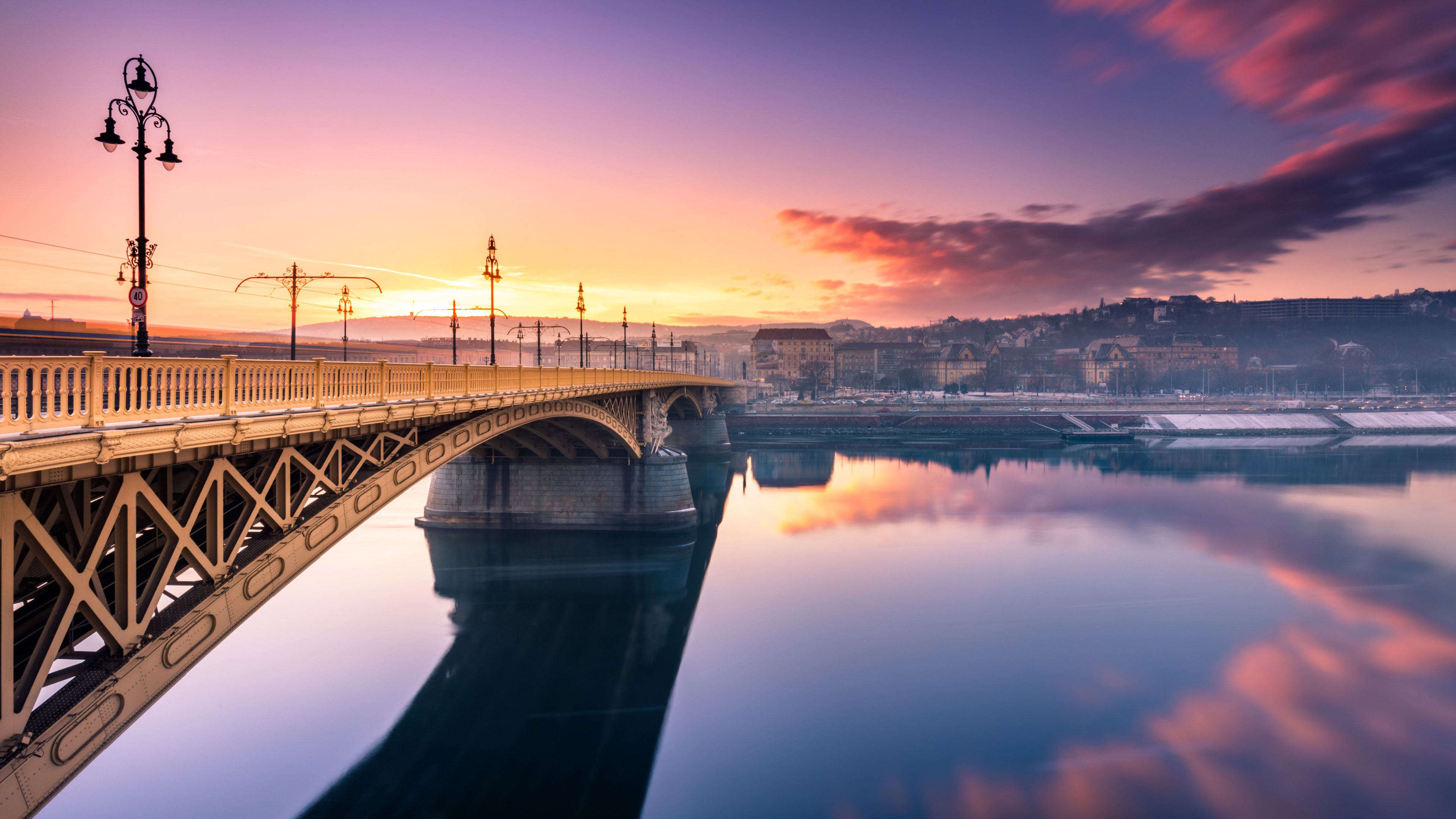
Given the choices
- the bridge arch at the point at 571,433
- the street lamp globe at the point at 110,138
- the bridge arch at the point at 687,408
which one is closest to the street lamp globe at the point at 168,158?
the street lamp globe at the point at 110,138

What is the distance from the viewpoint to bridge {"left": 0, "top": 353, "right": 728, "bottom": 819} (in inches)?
280

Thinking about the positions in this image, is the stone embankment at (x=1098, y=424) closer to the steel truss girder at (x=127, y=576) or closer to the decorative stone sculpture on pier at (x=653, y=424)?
the decorative stone sculpture on pier at (x=653, y=424)

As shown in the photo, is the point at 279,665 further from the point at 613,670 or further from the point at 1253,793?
the point at 1253,793

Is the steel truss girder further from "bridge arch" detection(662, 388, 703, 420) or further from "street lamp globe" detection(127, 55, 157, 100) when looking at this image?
"bridge arch" detection(662, 388, 703, 420)

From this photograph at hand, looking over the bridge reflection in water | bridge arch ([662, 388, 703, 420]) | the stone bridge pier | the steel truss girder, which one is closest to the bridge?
the steel truss girder

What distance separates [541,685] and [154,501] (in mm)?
15981

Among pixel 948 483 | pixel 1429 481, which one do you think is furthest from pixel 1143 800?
pixel 1429 481

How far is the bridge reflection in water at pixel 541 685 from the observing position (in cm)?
1727

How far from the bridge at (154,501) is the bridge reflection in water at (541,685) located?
24.3 feet

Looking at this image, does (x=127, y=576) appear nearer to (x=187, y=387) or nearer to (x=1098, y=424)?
(x=187, y=387)

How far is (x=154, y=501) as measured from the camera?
857 centimetres

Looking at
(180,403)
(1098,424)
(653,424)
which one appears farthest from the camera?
(1098,424)

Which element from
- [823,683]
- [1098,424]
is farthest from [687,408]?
[1098,424]

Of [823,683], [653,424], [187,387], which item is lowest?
[823,683]
